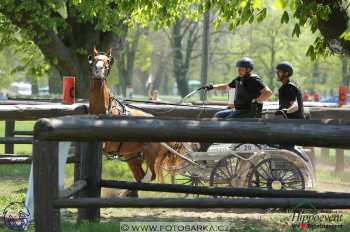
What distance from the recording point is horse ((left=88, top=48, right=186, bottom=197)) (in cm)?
920

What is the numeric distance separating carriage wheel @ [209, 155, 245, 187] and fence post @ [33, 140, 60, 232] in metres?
6.10

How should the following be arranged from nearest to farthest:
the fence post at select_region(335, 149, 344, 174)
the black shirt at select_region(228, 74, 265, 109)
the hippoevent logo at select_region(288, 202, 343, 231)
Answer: the hippoevent logo at select_region(288, 202, 343, 231) < the black shirt at select_region(228, 74, 265, 109) < the fence post at select_region(335, 149, 344, 174)

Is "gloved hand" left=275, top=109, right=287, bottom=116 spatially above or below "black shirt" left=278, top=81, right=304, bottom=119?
below

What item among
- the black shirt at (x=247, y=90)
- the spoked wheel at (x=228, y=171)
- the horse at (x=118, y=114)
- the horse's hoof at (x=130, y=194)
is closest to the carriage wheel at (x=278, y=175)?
the spoked wheel at (x=228, y=171)

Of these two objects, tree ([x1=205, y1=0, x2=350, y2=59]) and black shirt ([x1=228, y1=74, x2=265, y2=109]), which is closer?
tree ([x1=205, y1=0, x2=350, y2=59])

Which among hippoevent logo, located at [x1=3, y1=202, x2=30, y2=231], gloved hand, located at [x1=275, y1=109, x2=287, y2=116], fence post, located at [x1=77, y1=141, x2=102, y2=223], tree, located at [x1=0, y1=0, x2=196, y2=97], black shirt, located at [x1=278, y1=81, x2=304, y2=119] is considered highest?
tree, located at [x1=0, y1=0, x2=196, y2=97]

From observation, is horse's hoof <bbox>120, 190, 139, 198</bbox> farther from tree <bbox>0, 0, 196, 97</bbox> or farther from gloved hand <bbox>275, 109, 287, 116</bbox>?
tree <bbox>0, 0, 196, 97</bbox>

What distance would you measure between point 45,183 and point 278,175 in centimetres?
619

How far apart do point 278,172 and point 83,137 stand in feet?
20.1

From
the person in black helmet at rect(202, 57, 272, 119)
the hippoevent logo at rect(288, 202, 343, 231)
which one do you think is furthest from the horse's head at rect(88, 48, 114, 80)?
the hippoevent logo at rect(288, 202, 343, 231)

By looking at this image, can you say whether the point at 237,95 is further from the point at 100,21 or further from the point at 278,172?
the point at 100,21

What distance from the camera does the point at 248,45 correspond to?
188 ft

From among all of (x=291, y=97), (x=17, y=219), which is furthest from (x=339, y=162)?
(x=17, y=219)

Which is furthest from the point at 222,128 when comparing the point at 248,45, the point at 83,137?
the point at 248,45
